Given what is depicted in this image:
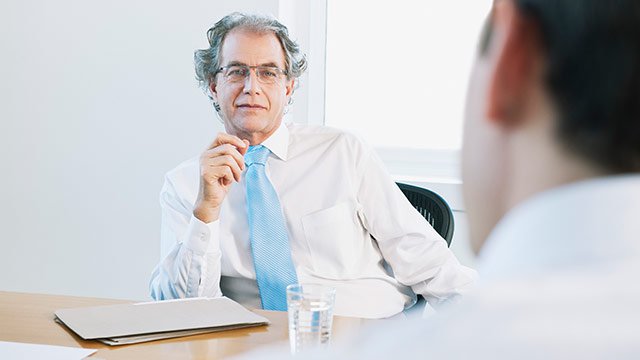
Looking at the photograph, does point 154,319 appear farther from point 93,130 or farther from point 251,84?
point 93,130

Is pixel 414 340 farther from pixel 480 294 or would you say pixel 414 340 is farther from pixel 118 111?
pixel 118 111

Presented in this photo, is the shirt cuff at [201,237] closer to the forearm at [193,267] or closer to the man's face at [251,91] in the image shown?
the forearm at [193,267]

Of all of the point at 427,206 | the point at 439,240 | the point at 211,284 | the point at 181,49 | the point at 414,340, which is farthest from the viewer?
the point at 181,49

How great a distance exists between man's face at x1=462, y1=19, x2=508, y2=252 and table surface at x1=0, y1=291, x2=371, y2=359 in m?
1.10

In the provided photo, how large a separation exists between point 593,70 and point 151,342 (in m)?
1.31

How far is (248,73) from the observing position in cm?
252

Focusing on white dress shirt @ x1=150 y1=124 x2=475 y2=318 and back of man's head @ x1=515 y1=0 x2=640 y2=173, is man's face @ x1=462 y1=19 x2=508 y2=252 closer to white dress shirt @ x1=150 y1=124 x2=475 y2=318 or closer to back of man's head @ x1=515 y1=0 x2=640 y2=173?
back of man's head @ x1=515 y1=0 x2=640 y2=173

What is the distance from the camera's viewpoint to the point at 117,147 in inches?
151

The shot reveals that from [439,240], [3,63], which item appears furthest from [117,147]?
[439,240]

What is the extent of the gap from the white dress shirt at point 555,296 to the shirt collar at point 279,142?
2035 mm

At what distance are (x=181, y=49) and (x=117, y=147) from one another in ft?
1.57

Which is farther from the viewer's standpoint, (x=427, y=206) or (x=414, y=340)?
(x=427, y=206)

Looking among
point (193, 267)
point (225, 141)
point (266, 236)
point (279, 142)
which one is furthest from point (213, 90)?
point (193, 267)

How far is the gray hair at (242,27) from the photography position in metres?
2.55
